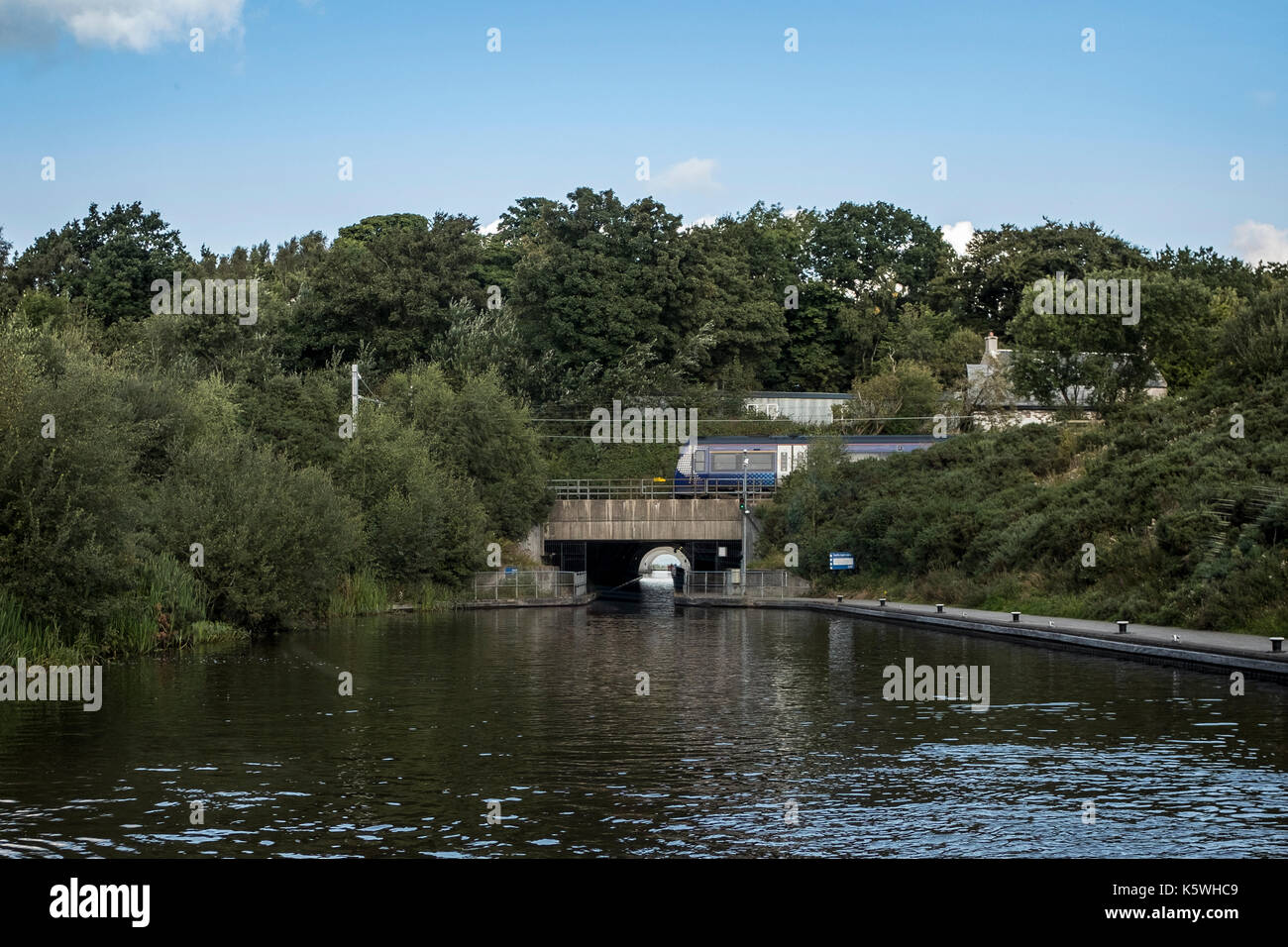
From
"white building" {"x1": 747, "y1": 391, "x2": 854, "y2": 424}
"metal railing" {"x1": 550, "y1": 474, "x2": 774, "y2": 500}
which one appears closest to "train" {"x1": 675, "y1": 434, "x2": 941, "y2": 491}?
"metal railing" {"x1": 550, "y1": 474, "x2": 774, "y2": 500}

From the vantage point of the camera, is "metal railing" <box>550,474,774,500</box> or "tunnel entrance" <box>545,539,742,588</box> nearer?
"metal railing" <box>550,474,774,500</box>

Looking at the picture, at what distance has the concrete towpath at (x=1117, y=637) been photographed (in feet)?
90.0

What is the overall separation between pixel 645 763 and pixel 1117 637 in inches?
725

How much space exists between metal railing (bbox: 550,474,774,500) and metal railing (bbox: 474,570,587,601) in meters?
8.71

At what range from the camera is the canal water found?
14.0m

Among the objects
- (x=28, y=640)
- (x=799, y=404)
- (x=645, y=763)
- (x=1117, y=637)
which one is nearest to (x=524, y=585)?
(x=799, y=404)

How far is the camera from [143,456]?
48.2 m

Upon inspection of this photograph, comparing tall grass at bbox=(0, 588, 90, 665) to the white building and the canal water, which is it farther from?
the white building

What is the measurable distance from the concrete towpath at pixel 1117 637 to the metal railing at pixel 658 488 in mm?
28820

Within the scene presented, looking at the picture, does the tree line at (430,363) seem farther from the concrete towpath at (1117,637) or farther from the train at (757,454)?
the concrete towpath at (1117,637)

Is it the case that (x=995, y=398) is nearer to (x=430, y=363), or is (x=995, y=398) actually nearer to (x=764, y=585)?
(x=764, y=585)

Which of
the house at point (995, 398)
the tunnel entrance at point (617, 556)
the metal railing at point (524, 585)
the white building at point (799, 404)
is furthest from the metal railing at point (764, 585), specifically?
the white building at point (799, 404)
